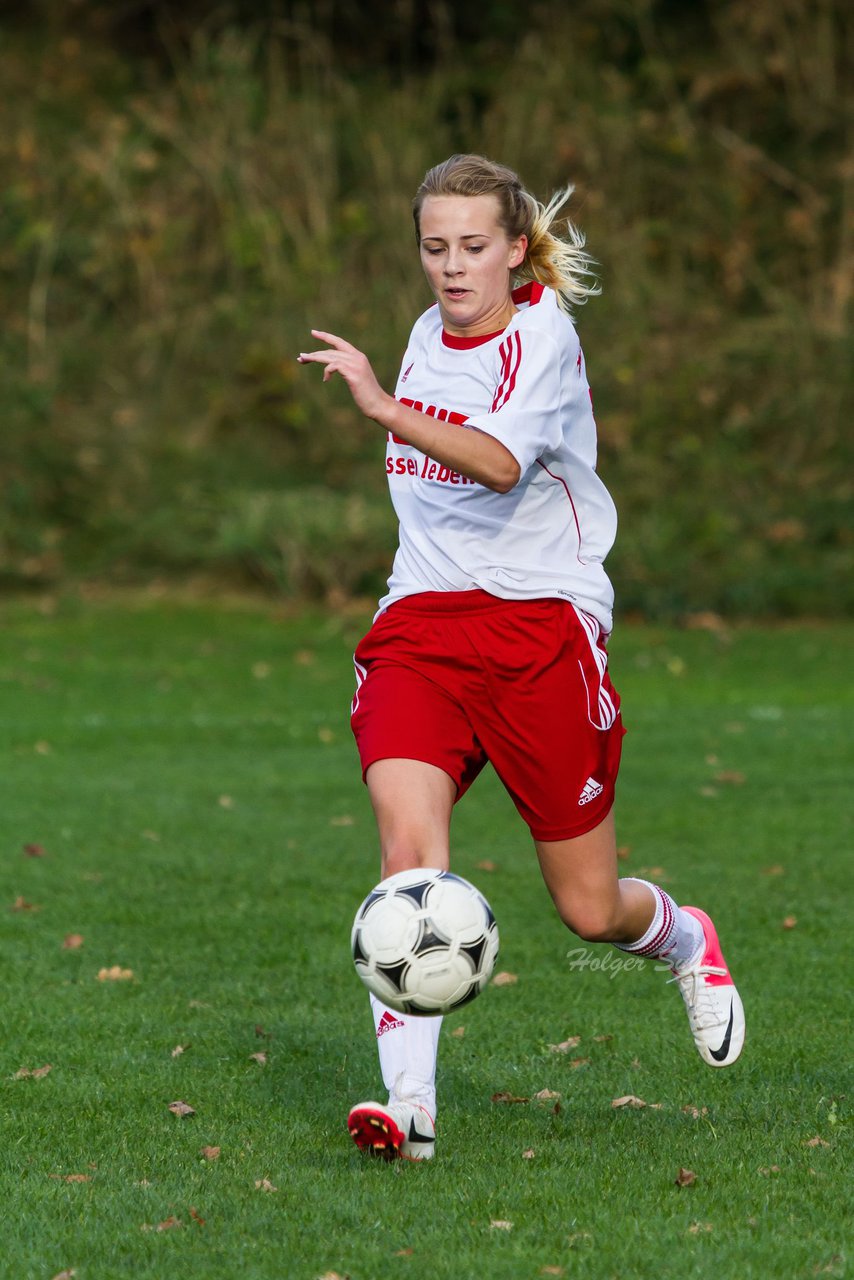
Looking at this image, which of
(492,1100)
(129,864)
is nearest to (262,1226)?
(492,1100)

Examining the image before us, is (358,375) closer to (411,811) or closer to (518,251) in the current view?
(518,251)

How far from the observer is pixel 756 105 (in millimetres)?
22000

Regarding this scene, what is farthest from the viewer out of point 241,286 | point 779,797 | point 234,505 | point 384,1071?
point 241,286

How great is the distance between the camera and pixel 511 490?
446 centimetres

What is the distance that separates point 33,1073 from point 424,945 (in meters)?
1.71

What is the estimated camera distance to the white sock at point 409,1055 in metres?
4.45

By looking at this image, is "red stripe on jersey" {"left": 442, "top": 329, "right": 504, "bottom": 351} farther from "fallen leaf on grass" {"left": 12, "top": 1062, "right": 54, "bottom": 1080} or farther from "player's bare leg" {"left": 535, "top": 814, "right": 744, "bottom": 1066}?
"fallen leaf on grass" {"left": 12, "top": 1062, "right": 54, "bottom": 1080}

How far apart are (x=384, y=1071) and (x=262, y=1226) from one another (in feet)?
2.05

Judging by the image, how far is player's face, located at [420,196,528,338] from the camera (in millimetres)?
4512

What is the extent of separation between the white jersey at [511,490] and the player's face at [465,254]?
9 cm

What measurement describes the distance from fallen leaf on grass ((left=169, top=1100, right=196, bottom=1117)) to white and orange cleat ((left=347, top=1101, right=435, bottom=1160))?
63 centimetres

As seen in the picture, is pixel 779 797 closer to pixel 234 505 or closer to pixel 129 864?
pixel 129 864

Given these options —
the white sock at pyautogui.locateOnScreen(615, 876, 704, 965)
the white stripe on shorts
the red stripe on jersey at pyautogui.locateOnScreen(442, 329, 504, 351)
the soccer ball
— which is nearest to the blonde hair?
the red stripe on jersey at pyautogui.locateOnScreen(442, 329, 504, 351)

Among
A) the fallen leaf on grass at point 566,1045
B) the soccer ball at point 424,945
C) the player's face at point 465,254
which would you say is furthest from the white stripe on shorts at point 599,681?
the fallen leaf on grass at point 566,1045
